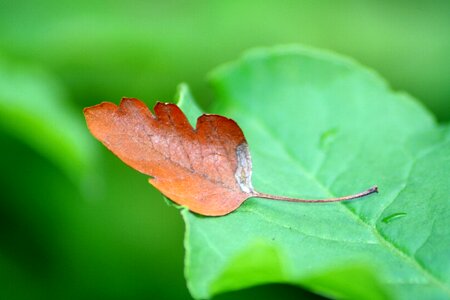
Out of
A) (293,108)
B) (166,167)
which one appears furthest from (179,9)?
(166,167)

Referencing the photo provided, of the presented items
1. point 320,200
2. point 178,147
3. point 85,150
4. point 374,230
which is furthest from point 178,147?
point 85,150

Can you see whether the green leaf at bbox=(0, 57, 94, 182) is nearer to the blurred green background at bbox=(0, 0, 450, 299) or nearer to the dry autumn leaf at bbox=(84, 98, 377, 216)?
the blurred green background at bbox=(0, 0, 450, 299)

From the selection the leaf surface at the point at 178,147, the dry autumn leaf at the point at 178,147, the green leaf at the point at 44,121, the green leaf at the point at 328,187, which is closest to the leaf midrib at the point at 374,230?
the green leaf at the point at 328,187

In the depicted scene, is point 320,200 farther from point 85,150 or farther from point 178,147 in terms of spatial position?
point 85,150

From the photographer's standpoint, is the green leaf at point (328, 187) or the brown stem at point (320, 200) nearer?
the green leaf at point (328, 187)

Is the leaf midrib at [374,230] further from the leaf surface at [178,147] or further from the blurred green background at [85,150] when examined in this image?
the blurred green background at [85,150]
